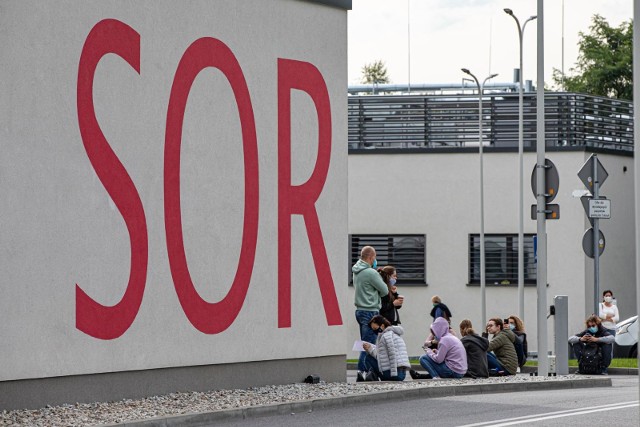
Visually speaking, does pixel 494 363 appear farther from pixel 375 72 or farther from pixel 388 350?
pixel 375 72

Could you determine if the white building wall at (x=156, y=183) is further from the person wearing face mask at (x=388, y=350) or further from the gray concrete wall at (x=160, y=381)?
the person wearing face mask at (x=388, y=350)

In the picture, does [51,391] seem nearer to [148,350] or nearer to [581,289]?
[148,350]

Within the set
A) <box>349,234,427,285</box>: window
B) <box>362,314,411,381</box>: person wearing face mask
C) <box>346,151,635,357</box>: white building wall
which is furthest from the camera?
<box>349,234,427,285</box>: window

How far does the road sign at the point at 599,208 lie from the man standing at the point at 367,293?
555 cm

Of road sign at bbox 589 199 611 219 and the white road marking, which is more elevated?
road sign at bbox 589 199 611 219

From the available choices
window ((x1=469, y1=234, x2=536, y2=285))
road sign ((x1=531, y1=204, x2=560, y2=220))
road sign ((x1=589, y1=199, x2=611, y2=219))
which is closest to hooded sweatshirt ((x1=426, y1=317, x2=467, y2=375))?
road sign ((x1=531, y1=204, x2=560, y2=220))

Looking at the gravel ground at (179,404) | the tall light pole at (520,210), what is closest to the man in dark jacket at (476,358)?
the gravel ground at (179,404)

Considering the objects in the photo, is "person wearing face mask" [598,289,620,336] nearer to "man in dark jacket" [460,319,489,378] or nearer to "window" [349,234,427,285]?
"window" [349,234,427,285]

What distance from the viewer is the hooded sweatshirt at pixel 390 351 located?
1719 cm

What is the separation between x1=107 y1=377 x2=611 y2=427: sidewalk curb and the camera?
1220cm

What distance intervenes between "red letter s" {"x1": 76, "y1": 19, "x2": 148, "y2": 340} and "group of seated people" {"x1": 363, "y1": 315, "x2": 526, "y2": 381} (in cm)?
422

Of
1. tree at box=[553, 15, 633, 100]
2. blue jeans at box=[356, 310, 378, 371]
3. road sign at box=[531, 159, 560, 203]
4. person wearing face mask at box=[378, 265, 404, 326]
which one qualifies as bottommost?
blue jeans at box=[356, 310, 378, 371]

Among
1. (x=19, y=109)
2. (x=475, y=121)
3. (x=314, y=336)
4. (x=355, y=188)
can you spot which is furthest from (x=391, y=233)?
(x=19, y=109)

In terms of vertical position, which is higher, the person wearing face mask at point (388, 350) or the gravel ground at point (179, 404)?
the person wearing face mask at point (388, 350)
